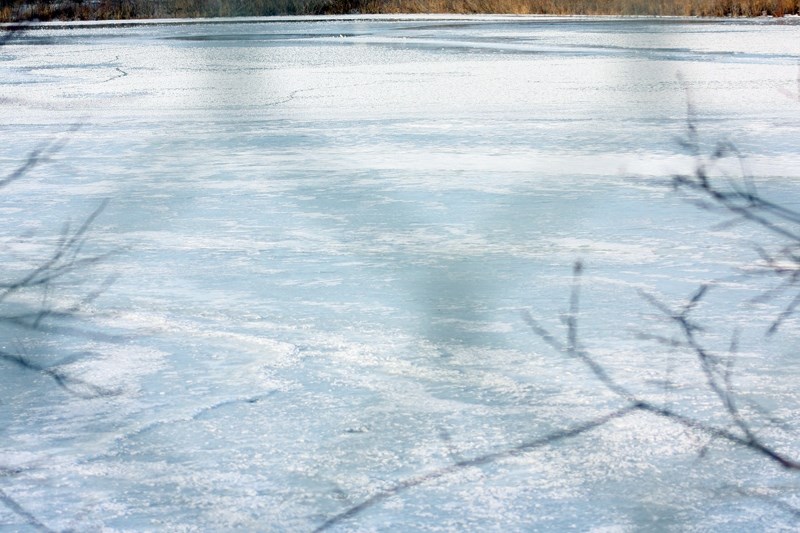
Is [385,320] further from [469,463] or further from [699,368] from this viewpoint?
[469,463]

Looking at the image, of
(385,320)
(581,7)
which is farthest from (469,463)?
(581,7)

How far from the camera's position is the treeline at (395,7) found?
14938mm

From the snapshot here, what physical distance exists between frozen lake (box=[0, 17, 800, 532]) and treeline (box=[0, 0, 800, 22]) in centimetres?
957

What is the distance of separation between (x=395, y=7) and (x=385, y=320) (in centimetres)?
1774

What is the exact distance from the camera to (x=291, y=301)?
2.53 m

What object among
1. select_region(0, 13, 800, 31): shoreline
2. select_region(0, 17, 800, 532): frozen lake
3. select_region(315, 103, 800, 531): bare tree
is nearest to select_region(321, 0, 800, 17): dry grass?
select_region(0, 13, 800, 31): shoreline

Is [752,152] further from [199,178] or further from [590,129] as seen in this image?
[199,178]

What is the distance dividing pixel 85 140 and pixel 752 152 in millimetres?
2587

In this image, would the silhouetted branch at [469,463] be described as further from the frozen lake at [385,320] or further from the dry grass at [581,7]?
the dry grass at [581,7]

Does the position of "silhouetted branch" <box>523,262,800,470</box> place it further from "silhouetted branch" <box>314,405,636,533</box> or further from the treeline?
the treeline

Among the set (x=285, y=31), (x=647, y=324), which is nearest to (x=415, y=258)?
(x=647, y=324)

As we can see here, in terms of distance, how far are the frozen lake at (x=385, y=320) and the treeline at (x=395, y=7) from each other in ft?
31.4

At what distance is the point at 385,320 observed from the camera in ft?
7.73

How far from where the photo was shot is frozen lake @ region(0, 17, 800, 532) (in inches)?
61.6
